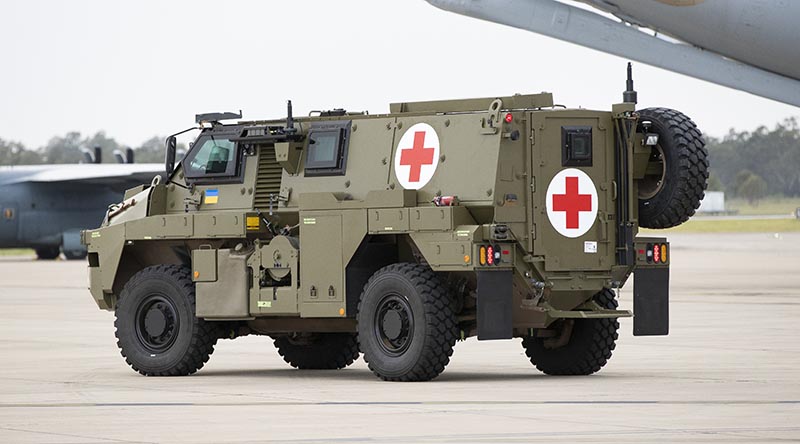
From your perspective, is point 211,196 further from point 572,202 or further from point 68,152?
point 68,152

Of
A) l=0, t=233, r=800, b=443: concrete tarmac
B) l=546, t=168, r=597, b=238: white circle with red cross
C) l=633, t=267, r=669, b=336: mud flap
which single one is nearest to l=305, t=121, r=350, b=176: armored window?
l=0, t=233, r=800, b=443: concrete tarmac

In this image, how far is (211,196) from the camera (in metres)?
15.7

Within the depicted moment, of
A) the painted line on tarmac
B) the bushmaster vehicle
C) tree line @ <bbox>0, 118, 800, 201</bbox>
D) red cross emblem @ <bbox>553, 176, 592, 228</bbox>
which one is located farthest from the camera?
tree line @ <bbox>0, 118, 800, 201</bbox>

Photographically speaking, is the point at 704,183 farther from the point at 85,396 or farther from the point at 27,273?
the point at 27,273

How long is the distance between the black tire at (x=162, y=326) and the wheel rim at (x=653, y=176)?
4.02 metres

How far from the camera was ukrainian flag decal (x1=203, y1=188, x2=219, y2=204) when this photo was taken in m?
15.6

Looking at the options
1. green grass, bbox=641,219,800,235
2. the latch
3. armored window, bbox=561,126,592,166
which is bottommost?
green grass, bbox=641,219,800,235

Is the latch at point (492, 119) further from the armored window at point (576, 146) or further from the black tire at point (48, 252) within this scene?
the black tire at point (48, 252)

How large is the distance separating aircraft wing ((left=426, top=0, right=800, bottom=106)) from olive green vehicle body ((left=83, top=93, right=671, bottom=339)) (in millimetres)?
16212

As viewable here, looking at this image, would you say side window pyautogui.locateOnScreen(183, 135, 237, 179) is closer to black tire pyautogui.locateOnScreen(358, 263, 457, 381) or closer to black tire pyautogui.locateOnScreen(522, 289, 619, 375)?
black tire pyautogui.locateOnScreen(358, 263, 457, 381)

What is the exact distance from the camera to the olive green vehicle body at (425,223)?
13727 millimetres

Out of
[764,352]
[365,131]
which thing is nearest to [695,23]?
[764,352]

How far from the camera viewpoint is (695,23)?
101 ft

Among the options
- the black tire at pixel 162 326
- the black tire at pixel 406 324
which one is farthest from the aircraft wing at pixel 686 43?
the black tire at pixel 406 324
